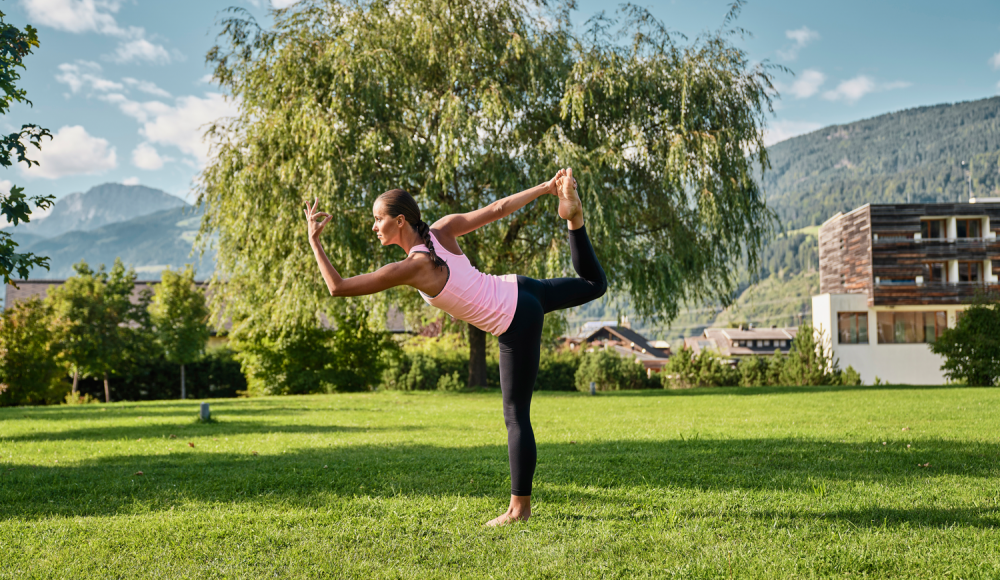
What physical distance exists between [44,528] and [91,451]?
14.2ft

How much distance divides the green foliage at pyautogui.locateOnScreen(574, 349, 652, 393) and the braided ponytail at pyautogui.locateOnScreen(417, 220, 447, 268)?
72.3 ft

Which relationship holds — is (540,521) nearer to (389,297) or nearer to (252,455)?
(252,455)

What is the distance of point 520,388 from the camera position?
12.6 feet

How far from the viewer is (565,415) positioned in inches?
456

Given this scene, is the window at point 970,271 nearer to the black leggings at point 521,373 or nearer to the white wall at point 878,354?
the white wall at point 878,354

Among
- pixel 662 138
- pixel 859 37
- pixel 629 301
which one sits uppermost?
pixel 859 37

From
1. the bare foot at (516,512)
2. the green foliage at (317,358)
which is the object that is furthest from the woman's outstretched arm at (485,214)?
the green foliage at (317,358)

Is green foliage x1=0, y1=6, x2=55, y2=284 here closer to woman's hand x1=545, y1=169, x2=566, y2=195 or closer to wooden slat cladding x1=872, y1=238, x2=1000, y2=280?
woman's hand x1=545, y1=169, x2=566, y2=195

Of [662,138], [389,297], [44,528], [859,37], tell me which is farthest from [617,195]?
[859,37]

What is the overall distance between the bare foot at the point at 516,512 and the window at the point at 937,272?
46.4 metres

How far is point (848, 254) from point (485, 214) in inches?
1840

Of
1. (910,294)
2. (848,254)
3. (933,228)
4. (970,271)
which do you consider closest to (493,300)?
(910,294)

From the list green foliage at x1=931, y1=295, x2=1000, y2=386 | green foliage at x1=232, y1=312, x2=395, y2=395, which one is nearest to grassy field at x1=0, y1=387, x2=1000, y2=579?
green foliage at x1=931, y1=295, x2=1000, y2=386

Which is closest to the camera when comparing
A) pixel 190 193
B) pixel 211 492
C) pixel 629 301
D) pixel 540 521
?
pixel 540 521
